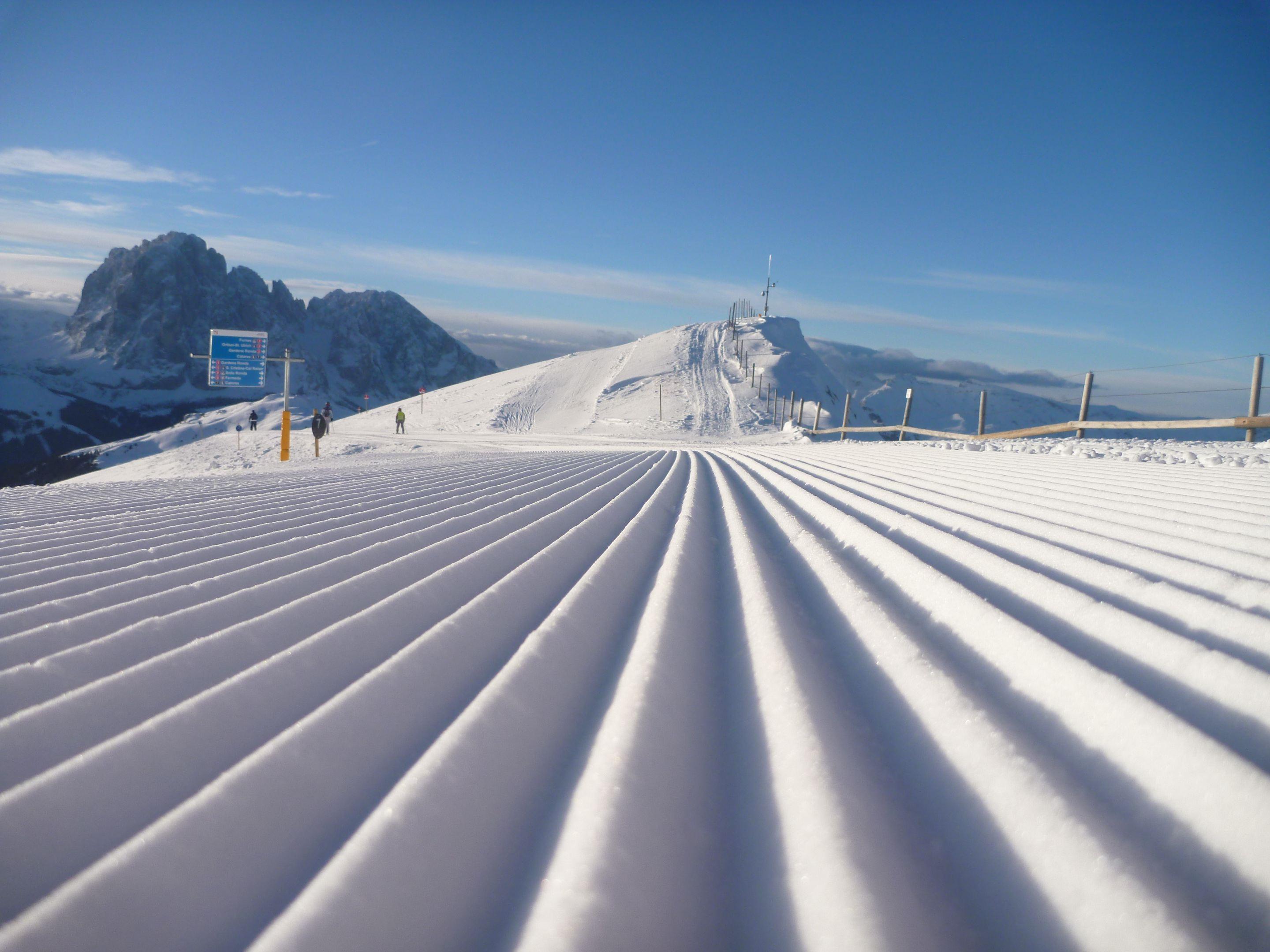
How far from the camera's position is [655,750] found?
58.9 inches

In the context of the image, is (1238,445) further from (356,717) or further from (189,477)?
(189,477)

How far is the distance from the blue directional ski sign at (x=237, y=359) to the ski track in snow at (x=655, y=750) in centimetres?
2199

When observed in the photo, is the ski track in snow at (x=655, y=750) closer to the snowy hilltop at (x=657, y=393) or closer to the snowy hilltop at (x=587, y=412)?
the snowy hilltop at (x=587, y=412)

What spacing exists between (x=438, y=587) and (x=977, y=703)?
1991 mm

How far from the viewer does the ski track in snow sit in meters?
1.04

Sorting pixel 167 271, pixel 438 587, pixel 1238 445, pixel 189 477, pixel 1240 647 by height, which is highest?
pixel 167 271

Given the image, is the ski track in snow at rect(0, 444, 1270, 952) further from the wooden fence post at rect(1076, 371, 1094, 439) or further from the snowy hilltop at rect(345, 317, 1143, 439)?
Answer: the snowy hilltop at rect(345, 317, 1143, 439)

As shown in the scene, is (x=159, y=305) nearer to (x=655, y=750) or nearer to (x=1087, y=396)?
(x=1087, y=396)

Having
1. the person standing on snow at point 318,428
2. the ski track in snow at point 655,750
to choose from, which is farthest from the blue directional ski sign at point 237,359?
the ski track in snow at point 655,750

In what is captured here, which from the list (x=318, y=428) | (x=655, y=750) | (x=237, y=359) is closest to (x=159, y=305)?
(x=237, y=359)

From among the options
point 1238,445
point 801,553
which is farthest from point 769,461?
point 801,553

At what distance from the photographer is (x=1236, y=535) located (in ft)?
9.31

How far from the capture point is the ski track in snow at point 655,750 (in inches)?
41.0

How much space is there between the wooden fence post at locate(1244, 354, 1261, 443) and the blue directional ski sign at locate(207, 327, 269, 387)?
2444cm
